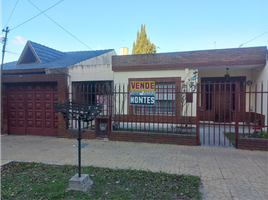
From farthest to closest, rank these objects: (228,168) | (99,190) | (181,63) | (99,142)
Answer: (181,63), (99,142), (228,168), (99,190)

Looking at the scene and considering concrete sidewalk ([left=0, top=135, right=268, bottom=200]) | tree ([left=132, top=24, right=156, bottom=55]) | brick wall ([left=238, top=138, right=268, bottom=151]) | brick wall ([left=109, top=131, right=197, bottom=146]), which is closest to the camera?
concrete sidewalk ([left=0, top=135, right=268, bottom=200])

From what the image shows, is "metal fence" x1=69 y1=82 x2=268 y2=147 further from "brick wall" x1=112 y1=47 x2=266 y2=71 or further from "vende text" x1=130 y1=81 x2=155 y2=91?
"brick wall" x1=112 y1=47 x2=266 y2=71

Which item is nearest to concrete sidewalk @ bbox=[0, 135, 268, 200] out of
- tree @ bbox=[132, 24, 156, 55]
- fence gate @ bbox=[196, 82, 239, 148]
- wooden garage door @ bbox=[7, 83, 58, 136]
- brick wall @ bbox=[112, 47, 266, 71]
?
fence gate @ bbox=[196, 82, 239, 148]

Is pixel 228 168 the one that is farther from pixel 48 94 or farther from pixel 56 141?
pixel 48 94

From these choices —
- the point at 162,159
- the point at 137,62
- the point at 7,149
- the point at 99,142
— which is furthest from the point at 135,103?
the point at 7,149

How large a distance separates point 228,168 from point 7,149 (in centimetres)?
695

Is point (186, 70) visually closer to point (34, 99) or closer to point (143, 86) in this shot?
point (143, 86)

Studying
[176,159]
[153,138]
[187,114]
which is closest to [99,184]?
[176,159]

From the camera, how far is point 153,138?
6.89m

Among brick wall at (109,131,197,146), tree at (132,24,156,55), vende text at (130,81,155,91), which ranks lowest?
brick wall at (109,131,197,146)

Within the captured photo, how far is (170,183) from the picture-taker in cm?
382

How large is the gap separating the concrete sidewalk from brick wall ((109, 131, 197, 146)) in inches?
9.5

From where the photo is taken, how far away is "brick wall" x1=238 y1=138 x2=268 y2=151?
5.90m

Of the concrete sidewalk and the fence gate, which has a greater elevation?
the fence gate
